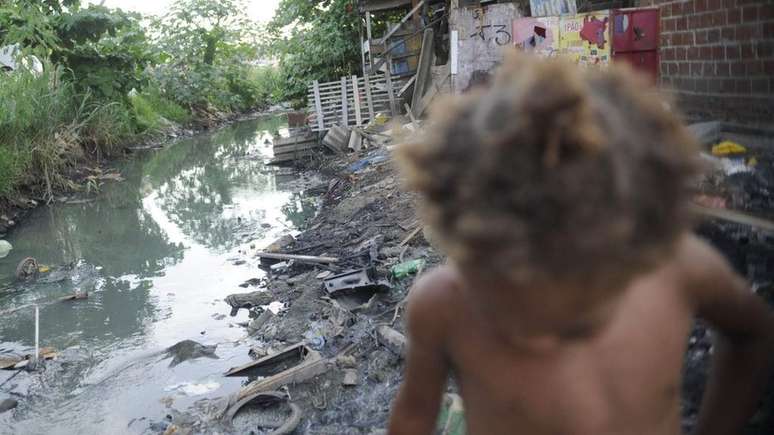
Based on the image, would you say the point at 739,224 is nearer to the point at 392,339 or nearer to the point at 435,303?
the point at 435,303

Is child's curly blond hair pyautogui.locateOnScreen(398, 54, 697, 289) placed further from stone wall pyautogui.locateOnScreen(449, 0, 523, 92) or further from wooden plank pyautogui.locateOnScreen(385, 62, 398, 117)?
wooden plank pyautogui.locateOnScreen(385, 62, 398, 117)

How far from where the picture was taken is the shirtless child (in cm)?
75

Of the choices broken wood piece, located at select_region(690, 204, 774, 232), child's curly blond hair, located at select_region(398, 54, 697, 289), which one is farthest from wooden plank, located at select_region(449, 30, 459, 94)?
child's curly blond hair, located at select_region(398, 54, 697, 289)

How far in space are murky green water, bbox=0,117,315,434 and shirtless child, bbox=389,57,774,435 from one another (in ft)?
13.5

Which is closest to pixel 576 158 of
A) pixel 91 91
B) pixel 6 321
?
pixel 6 321

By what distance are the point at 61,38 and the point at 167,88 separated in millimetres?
7830

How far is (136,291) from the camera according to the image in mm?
7395

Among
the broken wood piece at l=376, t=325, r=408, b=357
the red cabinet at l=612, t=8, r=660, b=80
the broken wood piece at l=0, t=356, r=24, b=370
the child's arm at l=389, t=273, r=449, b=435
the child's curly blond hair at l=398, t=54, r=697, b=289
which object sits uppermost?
the red cabinet at l=612, t=8, r=660, b=80

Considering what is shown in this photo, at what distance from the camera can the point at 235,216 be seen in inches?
404

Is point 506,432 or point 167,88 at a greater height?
point 167,88

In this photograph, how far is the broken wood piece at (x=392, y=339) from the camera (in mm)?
4438

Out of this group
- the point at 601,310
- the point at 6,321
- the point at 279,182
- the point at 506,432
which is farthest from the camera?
the point at 279,182

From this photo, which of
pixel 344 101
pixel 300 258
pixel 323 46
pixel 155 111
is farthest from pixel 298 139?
pixel 155 111

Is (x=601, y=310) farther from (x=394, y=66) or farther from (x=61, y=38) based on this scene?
(x=61, y=38)
